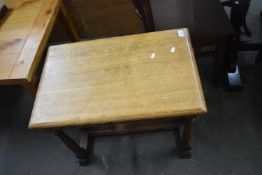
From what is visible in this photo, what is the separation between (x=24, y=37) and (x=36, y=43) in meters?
0.12

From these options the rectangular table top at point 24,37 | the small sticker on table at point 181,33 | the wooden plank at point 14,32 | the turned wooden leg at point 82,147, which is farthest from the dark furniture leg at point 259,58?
the wooden plank at point 14,32

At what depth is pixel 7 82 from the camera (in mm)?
1080

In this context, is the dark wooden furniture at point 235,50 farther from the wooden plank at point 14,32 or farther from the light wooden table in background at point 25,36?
the wooden plank at point 14,32

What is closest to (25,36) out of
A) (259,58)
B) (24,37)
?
(24,37)

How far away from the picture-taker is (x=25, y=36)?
1274 millimetres

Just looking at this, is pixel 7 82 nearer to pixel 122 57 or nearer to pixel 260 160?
pixel 122 57

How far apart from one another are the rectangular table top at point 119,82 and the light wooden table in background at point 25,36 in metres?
0.13

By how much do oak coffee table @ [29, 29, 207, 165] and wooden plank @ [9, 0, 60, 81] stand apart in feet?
0.35

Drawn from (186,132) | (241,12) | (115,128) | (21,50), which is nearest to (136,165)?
(115,128)

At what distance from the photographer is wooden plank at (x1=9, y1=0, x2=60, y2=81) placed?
1.09m

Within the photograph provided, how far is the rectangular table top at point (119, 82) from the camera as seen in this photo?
32.2 inches

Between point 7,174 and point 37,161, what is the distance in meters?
0.18

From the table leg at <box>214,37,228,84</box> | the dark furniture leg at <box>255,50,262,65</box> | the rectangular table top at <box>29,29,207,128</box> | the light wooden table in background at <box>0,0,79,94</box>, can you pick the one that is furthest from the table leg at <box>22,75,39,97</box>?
the dark furniture leg at <box>255,50,262,65</box>

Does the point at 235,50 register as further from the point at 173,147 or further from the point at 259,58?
the point at 173,147
